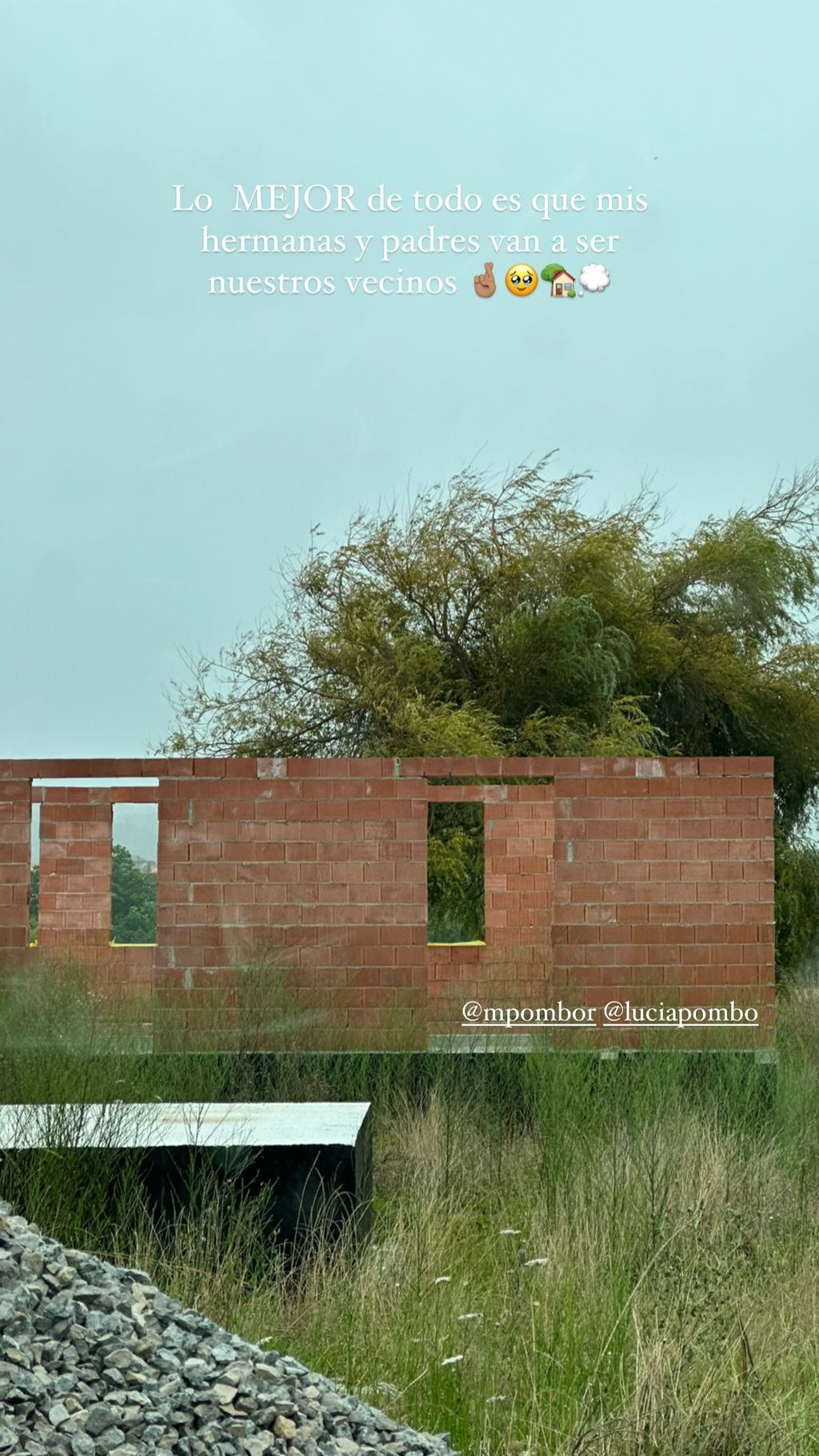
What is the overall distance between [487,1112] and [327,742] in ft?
31.5

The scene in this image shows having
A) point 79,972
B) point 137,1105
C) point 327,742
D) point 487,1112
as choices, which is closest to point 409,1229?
point 137,1105

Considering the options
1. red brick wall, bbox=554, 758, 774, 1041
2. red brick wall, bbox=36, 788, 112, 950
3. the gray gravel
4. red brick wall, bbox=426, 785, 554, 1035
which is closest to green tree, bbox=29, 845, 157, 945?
red brick wall, bbox=36, 788, 112, 950

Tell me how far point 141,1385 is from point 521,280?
397 inches

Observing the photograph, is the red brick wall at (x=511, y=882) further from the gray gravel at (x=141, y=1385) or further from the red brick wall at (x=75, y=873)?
the gray gravel at (x=141, y=1385)

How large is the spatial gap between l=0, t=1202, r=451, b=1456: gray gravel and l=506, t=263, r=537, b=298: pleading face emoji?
377 inches

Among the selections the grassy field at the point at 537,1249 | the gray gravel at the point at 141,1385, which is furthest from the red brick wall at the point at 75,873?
the gray gravel at the point at 141,1385

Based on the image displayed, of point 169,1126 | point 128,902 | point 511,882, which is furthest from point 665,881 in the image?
point 128,902

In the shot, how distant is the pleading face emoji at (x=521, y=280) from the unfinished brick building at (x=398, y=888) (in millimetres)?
5030

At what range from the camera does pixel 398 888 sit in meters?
8.34

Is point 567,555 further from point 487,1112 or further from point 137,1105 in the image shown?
point 137,1105

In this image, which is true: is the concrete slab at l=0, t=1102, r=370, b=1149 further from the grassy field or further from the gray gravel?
the gray gravel

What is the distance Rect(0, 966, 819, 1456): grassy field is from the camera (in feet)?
12.4

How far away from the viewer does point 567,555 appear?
57.3ft

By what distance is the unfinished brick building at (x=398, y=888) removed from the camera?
8273 mm
